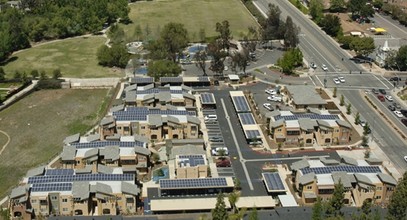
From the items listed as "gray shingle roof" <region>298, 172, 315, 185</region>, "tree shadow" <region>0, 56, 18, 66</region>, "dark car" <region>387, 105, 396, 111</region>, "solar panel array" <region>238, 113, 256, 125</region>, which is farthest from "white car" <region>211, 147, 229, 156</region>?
"tree shadow" <region>0, 56, 18, 66</region>

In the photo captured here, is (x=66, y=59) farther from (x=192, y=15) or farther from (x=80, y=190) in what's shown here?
(x=80, y=190)

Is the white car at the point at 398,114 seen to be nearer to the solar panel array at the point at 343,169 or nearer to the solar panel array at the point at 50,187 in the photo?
the solar panel array at the point at 343,169

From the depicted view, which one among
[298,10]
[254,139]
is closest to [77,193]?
[254,139]

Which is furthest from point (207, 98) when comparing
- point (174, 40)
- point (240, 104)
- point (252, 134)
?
point (174, 40)

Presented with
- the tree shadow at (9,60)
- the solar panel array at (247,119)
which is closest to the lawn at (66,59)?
the tree shadow at (9,60)

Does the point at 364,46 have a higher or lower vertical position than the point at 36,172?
lower

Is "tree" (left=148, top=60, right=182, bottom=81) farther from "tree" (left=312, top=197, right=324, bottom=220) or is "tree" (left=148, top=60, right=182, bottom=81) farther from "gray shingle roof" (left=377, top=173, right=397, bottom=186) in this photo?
"tree" (left=312, top=197, right=324, bottom=220)
